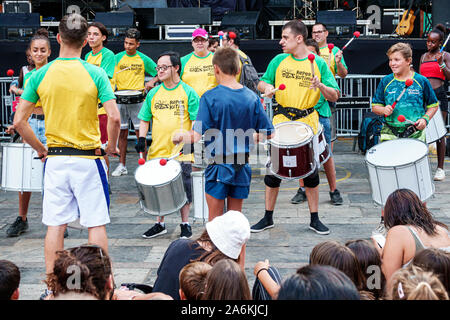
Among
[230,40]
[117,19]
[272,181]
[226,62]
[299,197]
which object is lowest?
[299,197]

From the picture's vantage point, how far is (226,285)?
3076mm

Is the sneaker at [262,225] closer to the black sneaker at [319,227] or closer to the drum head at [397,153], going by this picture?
the black sneaker at [319,227]

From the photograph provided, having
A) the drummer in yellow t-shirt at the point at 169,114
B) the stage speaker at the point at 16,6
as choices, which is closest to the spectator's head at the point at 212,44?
the drummer in yellow t-shirt at the point at 169,114

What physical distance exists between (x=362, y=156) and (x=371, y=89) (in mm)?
1805

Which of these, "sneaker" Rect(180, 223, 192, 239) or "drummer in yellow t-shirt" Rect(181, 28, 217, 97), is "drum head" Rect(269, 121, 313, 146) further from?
"drummer in yellow t-shirt" Rect(181, 28, 217, 97)

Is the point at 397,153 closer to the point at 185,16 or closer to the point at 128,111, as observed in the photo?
the point at 128,111

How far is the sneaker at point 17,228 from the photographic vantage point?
6.82 metres

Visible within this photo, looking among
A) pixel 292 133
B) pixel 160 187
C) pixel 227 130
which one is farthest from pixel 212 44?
pixel 227 130

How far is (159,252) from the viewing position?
A: 623 cm

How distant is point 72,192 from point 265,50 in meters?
8.58

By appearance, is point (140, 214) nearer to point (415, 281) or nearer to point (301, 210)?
point (301, 210)

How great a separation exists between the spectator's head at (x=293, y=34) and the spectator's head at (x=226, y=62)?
1.59 metres

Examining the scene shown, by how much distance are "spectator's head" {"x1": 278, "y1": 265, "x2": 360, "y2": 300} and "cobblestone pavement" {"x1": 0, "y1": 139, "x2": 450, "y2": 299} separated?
2730 millimetres

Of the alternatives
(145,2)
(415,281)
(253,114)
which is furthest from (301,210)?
(145,2)
